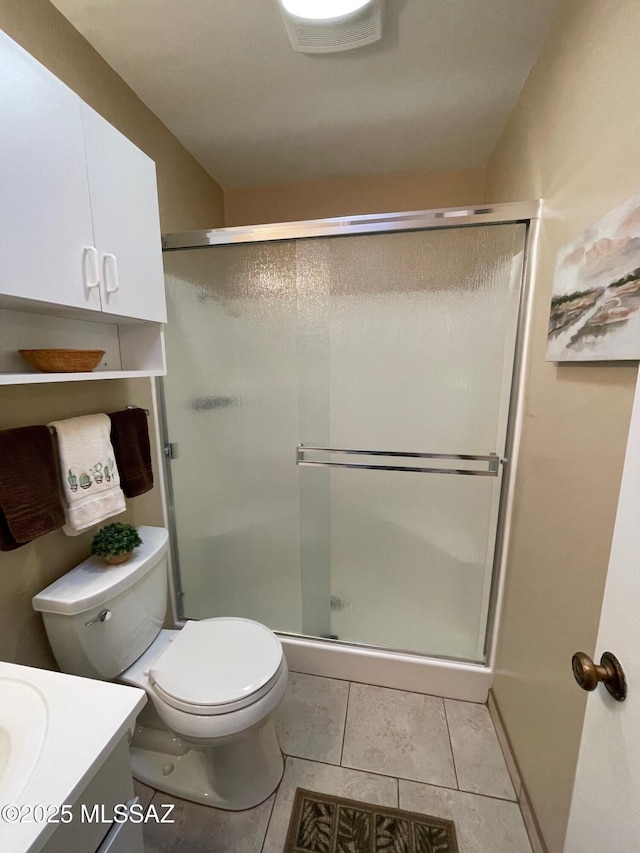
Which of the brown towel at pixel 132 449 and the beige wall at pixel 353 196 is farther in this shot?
the beige wall at pixel 353 196

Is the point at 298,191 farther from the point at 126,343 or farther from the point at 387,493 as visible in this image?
the point at 387,493

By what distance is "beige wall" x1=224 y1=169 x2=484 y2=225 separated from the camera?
76.7 inches

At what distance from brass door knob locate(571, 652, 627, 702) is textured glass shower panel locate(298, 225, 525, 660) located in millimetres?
941

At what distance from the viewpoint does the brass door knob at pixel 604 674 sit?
52 cm

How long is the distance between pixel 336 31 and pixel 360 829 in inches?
97.7

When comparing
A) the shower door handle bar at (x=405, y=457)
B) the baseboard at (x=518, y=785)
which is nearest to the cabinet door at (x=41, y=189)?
the shower door handle bar at (x=405, y=457)

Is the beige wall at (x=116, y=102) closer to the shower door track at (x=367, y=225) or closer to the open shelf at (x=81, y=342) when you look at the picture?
the shower door track at (x=367, y=225)

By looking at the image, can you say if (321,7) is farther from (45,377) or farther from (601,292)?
(45,377)

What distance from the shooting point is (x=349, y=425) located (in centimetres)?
157

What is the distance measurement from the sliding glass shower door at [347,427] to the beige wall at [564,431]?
0.20m

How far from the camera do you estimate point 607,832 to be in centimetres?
54

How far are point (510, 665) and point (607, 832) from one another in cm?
88

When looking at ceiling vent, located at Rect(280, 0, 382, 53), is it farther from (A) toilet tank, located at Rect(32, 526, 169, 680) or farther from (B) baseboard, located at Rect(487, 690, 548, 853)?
(B) baseboard, located at Rect(487, 690, 548, 853)

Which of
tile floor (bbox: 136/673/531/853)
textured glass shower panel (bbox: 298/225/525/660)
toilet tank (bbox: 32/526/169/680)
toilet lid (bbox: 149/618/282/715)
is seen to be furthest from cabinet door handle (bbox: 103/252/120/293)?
tile floor (bbox: 136/673/531/853)
